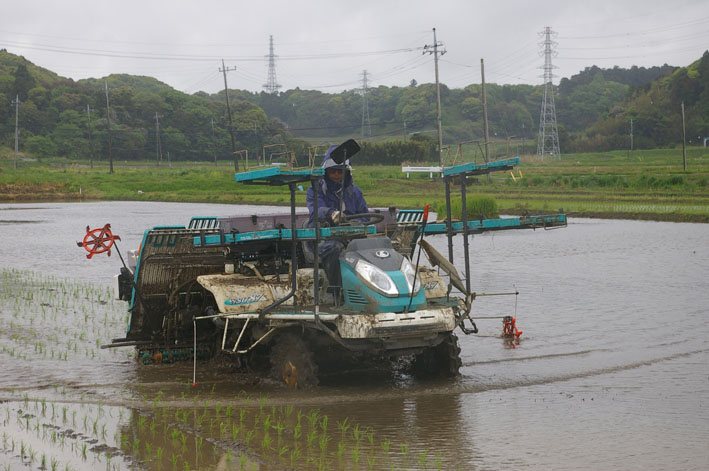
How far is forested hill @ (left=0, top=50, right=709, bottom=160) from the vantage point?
84625mm

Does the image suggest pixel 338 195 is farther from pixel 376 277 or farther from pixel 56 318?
pixel 56 318

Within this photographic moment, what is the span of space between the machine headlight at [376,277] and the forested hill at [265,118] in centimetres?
6523

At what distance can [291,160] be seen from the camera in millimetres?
7973

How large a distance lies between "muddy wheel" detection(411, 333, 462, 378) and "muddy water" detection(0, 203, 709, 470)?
0.19 m

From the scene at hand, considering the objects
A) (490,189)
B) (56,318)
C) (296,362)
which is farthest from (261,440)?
(490,189)

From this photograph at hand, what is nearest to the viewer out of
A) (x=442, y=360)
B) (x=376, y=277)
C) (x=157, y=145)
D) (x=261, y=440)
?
(x=261, y=440)

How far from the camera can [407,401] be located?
317 inches

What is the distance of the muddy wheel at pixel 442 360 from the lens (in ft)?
28.6

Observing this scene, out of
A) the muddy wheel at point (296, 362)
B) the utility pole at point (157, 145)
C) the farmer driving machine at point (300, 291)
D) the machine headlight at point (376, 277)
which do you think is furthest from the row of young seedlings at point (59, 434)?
the utility pole at point (157, 145)

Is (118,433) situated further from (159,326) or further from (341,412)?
(159,326)

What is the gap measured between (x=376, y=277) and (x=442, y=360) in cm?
148

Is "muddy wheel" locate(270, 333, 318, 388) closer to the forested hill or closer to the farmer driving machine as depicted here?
the farmer driving machine

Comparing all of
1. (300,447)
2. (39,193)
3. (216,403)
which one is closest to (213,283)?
(216,403)

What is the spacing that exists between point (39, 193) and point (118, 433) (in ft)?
163
